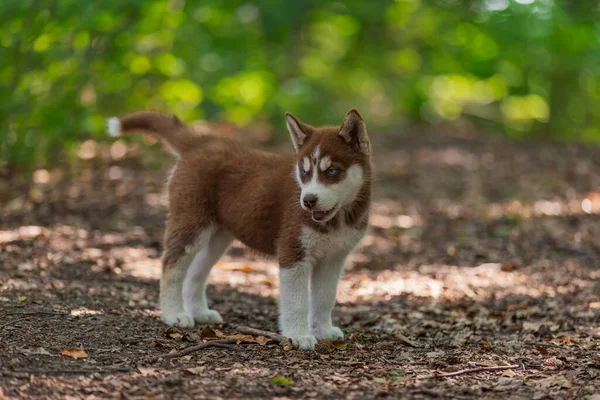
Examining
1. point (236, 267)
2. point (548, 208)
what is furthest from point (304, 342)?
point (548, 208)

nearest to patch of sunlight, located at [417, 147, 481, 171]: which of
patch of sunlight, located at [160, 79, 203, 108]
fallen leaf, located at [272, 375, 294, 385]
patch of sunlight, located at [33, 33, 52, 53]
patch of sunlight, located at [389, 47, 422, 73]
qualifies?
patch of sunlight, located at [389, 47, 422, 73]

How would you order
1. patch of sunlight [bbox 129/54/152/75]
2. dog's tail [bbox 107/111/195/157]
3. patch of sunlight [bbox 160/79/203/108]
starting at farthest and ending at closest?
patch of sunlight [bbox 160/79/203/108] < patch of sunlight [bbox 129/54/152/75] < dog's tail [bbox 107/111/195/157]

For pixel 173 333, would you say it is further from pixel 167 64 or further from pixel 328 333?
pixel 167 64

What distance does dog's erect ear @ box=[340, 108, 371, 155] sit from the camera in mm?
5281

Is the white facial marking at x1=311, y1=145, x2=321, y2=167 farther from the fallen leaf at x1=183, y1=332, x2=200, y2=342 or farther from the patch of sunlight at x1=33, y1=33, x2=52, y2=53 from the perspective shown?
the patch of sunlight at x1=33, y1=33, x2=52, y2=53

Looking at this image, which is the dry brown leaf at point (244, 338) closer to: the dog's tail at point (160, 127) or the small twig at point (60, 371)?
the small twig at point (60, 371)

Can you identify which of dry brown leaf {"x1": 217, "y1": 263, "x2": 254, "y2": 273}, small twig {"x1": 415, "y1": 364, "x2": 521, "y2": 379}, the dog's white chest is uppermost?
the dog's white chest

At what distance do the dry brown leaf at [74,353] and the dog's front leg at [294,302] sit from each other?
1.40 m

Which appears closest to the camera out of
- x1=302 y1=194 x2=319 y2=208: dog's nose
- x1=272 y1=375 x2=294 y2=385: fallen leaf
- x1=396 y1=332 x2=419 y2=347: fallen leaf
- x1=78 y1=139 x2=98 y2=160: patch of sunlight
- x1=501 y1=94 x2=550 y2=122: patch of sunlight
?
x1=272 y1=375 x2=294 y2=385: fallen leaf

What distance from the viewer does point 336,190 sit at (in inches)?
207

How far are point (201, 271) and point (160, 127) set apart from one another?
123cm

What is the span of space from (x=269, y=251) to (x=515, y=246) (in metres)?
4.05

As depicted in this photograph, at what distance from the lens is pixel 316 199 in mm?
5102

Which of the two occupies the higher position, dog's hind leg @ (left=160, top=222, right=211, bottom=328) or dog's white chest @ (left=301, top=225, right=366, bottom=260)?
dog's white chest @ (left=301, top=225, right=366, bottom=260)
